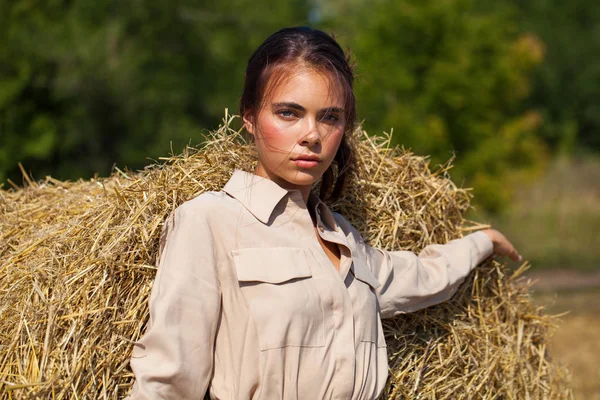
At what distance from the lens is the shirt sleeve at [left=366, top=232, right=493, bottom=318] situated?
313 centimetres

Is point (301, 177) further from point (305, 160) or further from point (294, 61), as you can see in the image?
point (294, 61)

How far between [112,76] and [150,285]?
46.6 feet

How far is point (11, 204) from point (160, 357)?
69.3 inches

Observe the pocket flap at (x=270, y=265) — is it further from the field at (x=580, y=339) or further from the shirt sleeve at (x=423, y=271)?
the field at (x=580, y=339)

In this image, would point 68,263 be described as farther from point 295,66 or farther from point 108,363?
point 295,66

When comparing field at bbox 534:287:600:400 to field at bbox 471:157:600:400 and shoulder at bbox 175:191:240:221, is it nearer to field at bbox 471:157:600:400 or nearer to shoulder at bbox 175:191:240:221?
field at bbox 471:157:600:400

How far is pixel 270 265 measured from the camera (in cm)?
260

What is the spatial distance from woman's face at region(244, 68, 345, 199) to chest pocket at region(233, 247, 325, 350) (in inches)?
11.7

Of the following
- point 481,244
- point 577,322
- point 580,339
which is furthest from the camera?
point 577,322

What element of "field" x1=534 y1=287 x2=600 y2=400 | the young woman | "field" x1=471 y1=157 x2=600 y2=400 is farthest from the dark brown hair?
"field" x1=471 y1=157 x2=600 y2=400

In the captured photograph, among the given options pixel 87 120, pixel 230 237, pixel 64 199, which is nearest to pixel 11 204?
pixel 64 199

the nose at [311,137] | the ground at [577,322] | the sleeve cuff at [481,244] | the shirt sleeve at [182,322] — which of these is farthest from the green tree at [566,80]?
the shirt sleeve at [182,322]

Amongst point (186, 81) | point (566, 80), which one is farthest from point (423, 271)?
point (566, 80)

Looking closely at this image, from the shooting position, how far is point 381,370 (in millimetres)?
2791
